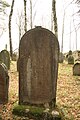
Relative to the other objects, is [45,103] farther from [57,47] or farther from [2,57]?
[2,57]

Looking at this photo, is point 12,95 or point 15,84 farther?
point 15,84

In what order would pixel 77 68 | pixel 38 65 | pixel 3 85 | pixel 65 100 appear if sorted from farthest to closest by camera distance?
1. pixel 77 68
2. pixel 65 100
3. pixel 3 85
4. pixel 38 65

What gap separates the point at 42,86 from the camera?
21.5 feet

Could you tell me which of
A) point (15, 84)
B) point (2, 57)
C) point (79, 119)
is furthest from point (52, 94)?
point (2, 57)

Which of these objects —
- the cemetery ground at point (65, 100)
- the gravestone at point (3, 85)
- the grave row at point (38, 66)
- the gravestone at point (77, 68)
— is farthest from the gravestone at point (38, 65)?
the gravestone at point (77, 68)

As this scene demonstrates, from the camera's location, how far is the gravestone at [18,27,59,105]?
6.41 meters

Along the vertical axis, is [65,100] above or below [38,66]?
below

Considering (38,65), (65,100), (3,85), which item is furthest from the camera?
(65,100)

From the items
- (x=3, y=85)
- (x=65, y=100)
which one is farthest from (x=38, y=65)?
(x=65, y=100)

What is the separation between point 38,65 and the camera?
646 centimetres

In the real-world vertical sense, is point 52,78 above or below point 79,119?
above

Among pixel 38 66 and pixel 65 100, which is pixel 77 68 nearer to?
pixel 65 100

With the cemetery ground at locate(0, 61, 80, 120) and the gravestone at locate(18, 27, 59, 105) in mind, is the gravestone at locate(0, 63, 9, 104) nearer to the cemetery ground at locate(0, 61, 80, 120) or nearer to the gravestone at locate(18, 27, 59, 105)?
the cemetery ground at locate(0, 61, 80, 120)

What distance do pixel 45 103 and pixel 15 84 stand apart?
4070mm
